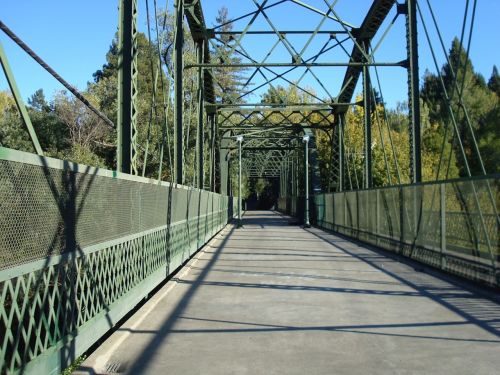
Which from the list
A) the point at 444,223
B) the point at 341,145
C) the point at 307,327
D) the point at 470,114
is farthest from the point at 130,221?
the point at 470,114

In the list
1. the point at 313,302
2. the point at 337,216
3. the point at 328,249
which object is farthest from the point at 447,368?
the point at 337,216

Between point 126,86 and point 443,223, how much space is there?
6.65 m

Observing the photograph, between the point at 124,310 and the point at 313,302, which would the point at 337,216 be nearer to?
the point at 313,302

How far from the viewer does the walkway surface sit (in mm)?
5352

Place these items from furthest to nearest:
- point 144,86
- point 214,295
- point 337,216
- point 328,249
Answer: point 144,86, point 337,216, point 328,249, point 214,295

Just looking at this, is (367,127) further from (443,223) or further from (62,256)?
(62,256)

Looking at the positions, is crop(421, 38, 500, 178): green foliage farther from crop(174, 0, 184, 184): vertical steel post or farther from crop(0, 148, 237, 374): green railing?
crop(0, 148, 237, 374): green railing

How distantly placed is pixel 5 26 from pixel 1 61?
2.24ft

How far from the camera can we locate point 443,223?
11.7 metres

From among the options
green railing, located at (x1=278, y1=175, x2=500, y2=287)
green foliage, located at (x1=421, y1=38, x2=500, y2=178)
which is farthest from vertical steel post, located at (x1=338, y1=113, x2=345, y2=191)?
green foliage, located at (x1=421, y1=38, x2=500, y2=178)

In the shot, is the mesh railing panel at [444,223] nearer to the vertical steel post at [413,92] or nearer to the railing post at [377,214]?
the railing post at [377,214]

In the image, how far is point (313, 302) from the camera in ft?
27.7

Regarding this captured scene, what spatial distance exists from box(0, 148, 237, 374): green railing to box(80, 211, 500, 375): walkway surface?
39 centimetres

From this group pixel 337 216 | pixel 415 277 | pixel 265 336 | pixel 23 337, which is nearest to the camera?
pixel 23 337
